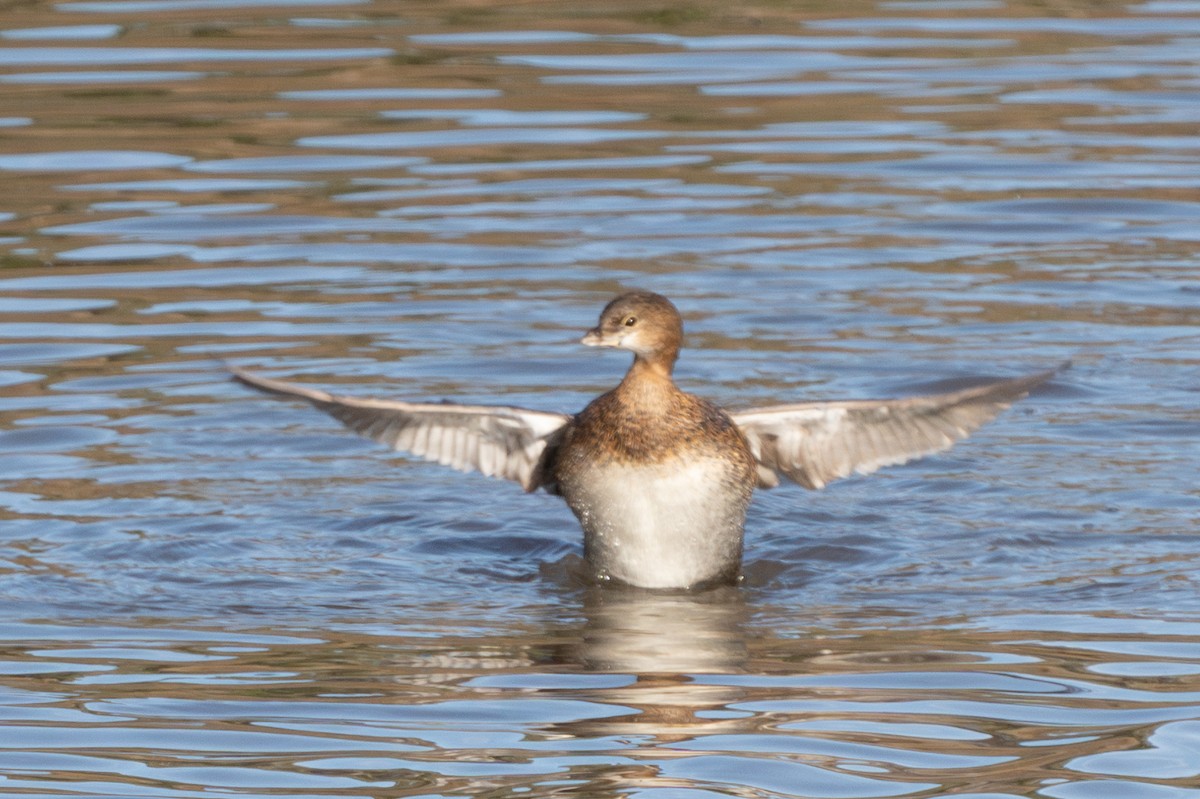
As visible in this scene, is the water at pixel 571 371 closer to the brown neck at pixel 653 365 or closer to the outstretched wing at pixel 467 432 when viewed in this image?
the outstretched wing at pixel 467 432

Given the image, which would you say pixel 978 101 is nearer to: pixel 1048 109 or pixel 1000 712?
pixel 1048 109

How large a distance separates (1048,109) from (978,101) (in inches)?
18.7

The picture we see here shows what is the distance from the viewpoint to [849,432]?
26.6 feet

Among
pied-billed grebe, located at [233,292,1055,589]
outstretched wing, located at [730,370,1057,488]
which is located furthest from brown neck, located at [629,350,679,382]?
outstretched wing, located at [730,370,1057,488]

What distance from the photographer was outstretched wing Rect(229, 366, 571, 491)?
305 inches

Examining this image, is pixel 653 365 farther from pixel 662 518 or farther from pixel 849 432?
pixel 849 432

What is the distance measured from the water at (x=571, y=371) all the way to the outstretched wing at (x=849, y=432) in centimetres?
36

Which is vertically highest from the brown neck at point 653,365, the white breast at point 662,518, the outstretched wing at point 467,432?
the brown neck at point 653,365

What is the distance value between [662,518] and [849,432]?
750 mm

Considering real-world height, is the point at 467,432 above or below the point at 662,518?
above

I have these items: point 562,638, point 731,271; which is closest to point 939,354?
point 731,271

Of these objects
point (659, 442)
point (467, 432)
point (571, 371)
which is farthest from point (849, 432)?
point (571, 371)

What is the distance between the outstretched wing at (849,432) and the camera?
787cm

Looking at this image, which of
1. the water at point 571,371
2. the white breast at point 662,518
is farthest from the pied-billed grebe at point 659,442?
the water at point 571,371
